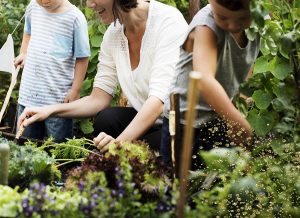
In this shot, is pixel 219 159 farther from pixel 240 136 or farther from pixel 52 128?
pixel 52 128

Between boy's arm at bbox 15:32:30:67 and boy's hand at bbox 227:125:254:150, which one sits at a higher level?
boy's hand at bbox 227:125:254:150

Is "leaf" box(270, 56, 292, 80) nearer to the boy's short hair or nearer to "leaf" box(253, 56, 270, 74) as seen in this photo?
"leaf" box(253, 56, 270, 74)

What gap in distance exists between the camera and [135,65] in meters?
3.14

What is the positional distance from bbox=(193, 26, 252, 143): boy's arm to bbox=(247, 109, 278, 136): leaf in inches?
18.3

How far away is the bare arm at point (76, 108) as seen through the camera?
A: 278 centimetres

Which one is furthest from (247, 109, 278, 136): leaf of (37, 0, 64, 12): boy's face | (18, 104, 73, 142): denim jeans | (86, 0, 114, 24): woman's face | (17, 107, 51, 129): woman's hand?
(37, 0, 64, 12): boy's face

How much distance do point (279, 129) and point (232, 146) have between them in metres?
0.16

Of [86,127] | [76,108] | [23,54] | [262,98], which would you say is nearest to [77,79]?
[23,54]

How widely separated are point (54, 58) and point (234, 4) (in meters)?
2.06

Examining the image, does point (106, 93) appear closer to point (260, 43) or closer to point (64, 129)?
point (64, 129)

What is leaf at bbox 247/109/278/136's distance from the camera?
2.53m

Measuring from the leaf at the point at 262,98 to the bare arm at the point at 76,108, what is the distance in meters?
0.88

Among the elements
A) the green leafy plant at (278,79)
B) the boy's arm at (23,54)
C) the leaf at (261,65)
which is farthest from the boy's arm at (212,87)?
the boy's arm at (23,54)

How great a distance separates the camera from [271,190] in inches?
75.7
